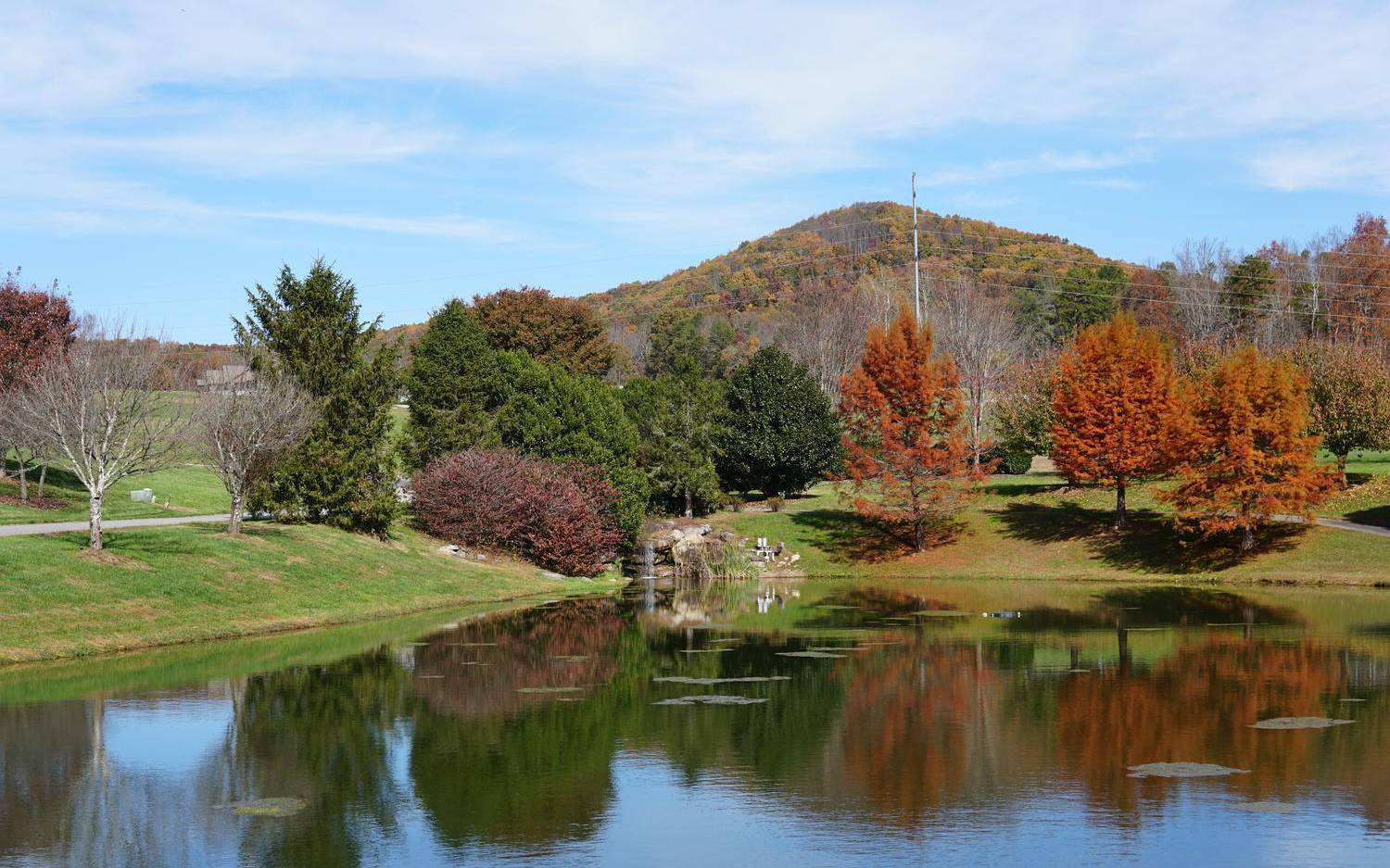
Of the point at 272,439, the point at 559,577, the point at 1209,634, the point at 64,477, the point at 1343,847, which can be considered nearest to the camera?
the point at 1343,847

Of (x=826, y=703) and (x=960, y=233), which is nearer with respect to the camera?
(x=826, y=703)

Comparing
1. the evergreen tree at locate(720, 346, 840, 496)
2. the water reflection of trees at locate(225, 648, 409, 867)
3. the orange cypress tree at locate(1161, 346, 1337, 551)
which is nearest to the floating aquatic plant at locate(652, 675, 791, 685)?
the water reflection of trees at locate(225, 648, 409, 867)

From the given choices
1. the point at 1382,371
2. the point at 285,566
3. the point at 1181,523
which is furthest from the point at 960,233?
the point at 285,566

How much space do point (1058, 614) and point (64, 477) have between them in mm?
40973

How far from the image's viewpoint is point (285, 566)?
3466 centimetres

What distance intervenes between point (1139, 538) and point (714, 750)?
3594 centimetres

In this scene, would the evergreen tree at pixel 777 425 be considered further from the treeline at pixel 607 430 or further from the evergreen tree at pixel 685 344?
the evergreen tree at pixel 685 344

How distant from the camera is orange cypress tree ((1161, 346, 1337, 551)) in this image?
43.4 meters

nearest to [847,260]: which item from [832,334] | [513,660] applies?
[832,334]

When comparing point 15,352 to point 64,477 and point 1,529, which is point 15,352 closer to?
point 64,477

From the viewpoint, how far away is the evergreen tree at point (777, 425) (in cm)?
5844

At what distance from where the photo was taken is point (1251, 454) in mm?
43219

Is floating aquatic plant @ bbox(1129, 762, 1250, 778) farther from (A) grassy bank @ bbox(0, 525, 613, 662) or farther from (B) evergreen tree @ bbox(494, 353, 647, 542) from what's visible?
(B) evergreen tree @ bbox(494, 353, 647, 542)

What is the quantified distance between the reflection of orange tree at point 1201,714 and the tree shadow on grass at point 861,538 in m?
24.8
